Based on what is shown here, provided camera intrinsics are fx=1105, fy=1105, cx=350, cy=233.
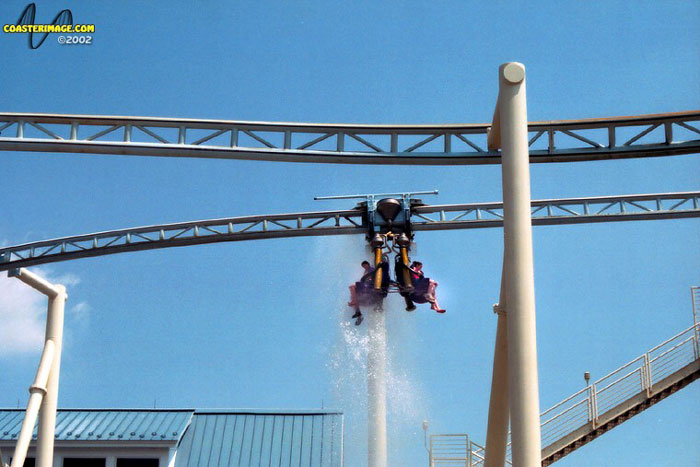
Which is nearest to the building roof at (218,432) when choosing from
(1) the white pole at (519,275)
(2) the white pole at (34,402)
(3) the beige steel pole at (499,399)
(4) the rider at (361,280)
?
(4) the rider at (361,280)

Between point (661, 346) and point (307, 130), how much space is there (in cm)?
902

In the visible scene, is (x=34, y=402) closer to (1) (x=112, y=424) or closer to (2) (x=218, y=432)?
(1) (x=112, y=424)

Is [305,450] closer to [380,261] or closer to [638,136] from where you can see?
[380,261]

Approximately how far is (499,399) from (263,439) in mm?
18335

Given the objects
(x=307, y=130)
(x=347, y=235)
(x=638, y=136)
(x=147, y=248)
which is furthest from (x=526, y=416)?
(x=147, y=248)

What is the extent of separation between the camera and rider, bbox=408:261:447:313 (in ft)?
77.5

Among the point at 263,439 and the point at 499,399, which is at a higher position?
the point at 263,439

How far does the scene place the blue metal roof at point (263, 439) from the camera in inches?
1209

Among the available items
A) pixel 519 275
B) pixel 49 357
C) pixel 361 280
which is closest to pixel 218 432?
pixel 361 280

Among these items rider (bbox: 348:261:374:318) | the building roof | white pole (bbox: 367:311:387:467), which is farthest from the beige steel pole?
the building roof

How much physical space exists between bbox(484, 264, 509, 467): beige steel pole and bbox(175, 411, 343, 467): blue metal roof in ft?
55.8

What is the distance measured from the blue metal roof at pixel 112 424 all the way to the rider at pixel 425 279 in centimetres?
1004

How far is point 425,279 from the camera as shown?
23766 mm

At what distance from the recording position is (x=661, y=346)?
22938 millimetres
